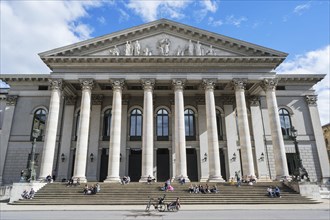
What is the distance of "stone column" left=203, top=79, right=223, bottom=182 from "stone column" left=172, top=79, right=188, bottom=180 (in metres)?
2.69

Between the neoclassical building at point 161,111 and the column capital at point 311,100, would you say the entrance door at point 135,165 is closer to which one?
the neoclassical building at point 161,111

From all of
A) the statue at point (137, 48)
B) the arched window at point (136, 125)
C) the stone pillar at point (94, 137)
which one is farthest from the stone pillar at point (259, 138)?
the stone pillar at point (94, 137)

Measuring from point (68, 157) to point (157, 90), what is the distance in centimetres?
1415

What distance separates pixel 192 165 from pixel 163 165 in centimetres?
369

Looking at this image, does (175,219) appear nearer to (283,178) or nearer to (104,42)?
(283,178)

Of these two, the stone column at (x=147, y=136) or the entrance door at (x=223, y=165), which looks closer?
the stone column at (x=147, y=136)

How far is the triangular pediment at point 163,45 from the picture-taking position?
28.8 m

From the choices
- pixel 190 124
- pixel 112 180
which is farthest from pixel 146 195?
pixel 190 124

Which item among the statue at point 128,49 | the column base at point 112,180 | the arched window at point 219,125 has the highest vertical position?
the statue at point 128,49

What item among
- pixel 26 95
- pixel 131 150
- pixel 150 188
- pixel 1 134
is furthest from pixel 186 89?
pixel 1 134

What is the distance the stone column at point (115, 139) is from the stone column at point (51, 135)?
605 cm

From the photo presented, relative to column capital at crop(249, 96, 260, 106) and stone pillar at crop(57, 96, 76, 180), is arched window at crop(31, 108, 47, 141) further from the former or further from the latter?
column capital at crop(249, 96, 260, 106)

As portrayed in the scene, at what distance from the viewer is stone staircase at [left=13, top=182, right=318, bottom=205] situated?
20422mm

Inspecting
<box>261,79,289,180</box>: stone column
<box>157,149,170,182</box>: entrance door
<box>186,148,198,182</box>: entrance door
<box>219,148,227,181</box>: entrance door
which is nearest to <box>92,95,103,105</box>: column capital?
<box>157,149,170,182</box>: entrance door
